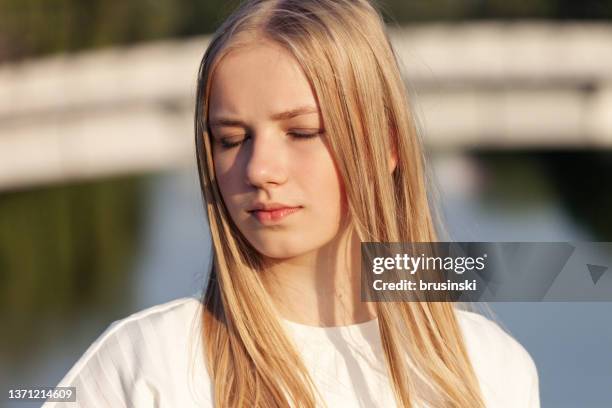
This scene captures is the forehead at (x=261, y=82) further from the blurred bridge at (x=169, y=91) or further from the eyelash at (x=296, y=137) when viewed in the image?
the blurred bridge at (x=169, y=91)

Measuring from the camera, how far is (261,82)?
0.92m

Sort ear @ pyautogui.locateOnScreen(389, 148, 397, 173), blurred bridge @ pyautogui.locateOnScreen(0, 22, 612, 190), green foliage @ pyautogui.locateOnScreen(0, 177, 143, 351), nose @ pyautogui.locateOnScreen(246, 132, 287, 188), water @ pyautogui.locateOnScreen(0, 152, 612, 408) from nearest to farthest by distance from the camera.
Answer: nose @ pyautogui.locateOnScreen(246, 132, 287, 188)
ear @ pyautogui.locateOnScreen(389, 148, 397, 173)
water @ pyautogui.locateOnScreen(0, 152, 612, 408)
green foliage @ pyautogui.locateOnScreen(0, 177, 143, 351)
blurred bridge @ pyautogui.locateOnScreen(0, 22, 612, 190)

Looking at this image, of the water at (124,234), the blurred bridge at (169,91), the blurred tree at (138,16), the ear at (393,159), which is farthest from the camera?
the blurred tree at (138,16)

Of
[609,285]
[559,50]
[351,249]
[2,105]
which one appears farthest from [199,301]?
[559,50]

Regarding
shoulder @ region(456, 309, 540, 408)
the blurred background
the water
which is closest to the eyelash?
shoulder @ region(456, 309, 540, 408)

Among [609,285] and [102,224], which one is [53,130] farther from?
[609,285]

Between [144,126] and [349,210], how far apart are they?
651cm

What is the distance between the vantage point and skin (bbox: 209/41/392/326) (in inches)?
36.3

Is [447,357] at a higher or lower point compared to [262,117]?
lower

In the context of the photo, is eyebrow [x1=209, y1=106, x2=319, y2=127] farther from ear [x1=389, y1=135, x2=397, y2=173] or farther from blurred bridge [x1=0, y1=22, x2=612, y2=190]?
blurred bridge [x1=0, y1=22, x2=612, y2=190]

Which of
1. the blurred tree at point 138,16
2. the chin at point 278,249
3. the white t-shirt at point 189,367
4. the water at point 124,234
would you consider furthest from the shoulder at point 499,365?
the blurred tree at point 138,16

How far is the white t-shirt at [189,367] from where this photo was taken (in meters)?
0.93

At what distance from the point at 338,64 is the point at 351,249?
0.20 metres

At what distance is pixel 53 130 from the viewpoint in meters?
7.13
